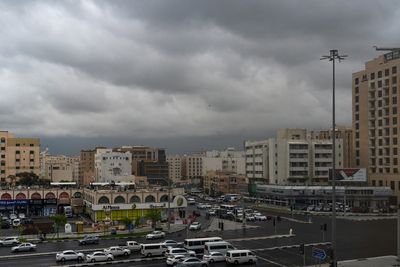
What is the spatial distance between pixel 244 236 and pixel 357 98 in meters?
61.6

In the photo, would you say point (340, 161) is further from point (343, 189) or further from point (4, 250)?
point (4, 250)

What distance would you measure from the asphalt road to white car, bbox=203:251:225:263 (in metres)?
0.76

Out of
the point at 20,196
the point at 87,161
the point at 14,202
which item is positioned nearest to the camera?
the point at 14,202

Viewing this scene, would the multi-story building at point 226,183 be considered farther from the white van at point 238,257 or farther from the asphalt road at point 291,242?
the white van at point 238,257

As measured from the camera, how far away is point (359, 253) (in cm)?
4203

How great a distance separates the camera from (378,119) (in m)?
97.7

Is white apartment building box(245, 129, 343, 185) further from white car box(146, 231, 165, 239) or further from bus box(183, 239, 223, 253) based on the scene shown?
bus box(183, 239, 223, 253)

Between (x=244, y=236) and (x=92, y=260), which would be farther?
(x=244, y=236)

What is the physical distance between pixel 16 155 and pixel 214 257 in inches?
3682

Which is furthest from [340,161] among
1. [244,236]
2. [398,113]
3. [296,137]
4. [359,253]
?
[359,253]

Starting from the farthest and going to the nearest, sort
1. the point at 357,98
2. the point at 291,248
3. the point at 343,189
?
the point at 357,98 → the point at 343,189 → the point at 291,248

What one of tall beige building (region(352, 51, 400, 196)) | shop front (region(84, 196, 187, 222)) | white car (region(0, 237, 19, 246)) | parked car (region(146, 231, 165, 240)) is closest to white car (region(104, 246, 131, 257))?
parked car (region(146, 231, 165, 240))

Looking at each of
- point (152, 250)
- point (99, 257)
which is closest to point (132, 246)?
point (152, 250)

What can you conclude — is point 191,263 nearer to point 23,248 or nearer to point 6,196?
point 23,248
